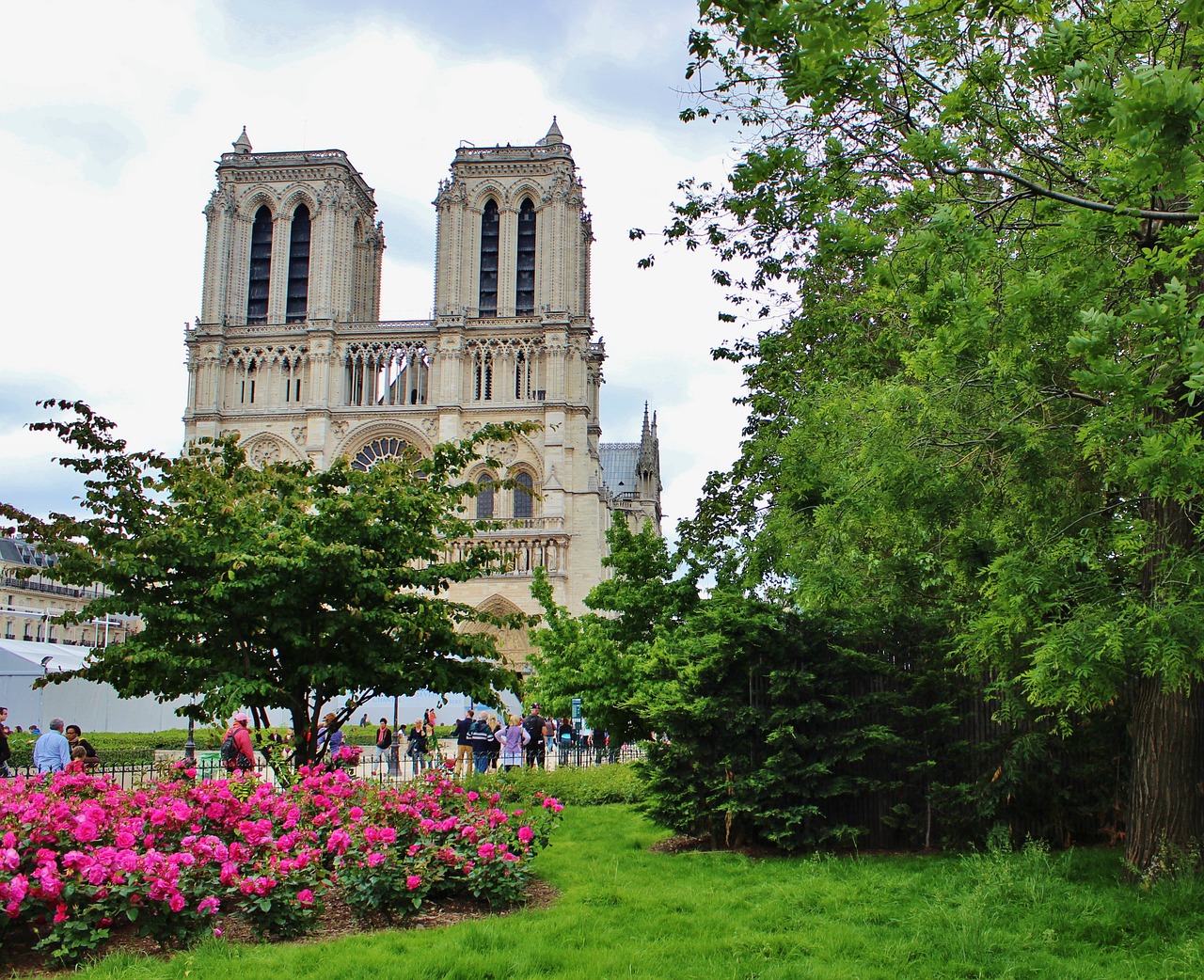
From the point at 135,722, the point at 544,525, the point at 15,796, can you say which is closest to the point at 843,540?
the point at 15,796

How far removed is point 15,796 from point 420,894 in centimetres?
325

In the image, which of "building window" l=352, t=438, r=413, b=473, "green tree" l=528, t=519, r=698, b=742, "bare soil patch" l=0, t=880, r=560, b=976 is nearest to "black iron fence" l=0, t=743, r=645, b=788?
"green tree" l=528, t=519, r=698, b=742

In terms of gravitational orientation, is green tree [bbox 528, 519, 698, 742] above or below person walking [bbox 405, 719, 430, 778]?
above

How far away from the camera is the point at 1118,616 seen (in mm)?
7184

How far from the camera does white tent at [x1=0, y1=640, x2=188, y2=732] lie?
83.6ft

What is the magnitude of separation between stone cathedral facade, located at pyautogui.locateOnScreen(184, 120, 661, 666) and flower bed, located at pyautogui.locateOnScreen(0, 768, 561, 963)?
1513 inches

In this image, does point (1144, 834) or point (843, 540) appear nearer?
point (1144, 834)

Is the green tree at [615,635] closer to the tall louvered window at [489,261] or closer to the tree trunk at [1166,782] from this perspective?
the tree trunk at [1166,782]

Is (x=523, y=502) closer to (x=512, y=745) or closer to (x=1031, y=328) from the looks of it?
(x=512, y=745)

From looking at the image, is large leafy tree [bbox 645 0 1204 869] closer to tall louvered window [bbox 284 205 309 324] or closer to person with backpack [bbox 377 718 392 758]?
person with backpack [bbox 377 718 392 758]

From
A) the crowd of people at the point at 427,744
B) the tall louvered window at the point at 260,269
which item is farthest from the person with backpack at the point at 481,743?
the tall louvered window at the point at 260,269

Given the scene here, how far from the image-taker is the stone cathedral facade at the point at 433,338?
48531mm

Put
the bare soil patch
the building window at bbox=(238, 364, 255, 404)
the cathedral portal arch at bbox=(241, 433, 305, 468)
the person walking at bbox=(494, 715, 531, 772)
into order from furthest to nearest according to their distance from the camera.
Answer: the building window at bbox=(238, 364, 255, 404) → the cathedral portal arch at bbox=(241, 433, 305, 468) → the person walking at bbox=(494, 715, 531, 772) → the bare soil patch

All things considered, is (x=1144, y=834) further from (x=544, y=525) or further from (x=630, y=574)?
(x=544, y=525)
